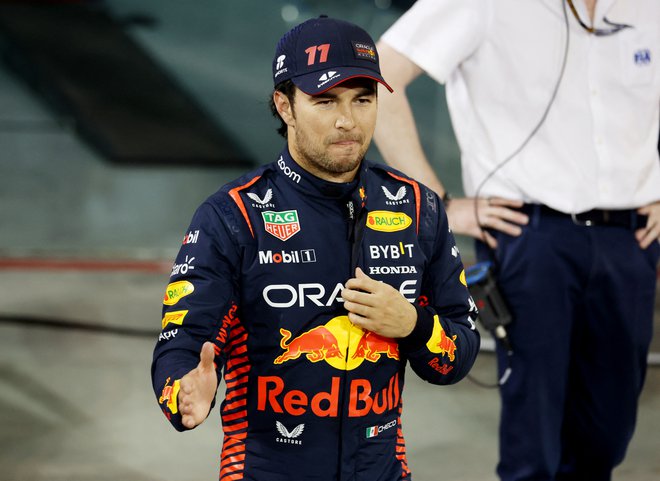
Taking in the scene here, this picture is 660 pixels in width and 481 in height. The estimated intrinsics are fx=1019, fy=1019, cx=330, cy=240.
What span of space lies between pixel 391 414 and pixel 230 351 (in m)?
0.37

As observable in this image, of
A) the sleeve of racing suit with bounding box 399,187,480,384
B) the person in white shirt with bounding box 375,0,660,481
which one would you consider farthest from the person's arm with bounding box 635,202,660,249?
the sleeve of racing suit with bounding box 399,187,480,384

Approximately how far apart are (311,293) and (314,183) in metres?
0.23

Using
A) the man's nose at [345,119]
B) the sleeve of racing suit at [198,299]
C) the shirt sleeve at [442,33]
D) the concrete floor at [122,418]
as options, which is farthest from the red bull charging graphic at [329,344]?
the concrete floor at [122,418]

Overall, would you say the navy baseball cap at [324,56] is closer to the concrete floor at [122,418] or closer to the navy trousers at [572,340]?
the navy trousers at [572,340]

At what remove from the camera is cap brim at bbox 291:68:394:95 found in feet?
6.54

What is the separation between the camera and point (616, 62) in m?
2.86

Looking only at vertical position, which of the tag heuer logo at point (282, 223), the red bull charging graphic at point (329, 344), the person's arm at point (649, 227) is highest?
the person's arm at point (649, 227)

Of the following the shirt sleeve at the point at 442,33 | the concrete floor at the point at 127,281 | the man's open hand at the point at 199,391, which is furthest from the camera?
the concrete floor at the point at 127,281

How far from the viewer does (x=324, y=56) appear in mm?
2033

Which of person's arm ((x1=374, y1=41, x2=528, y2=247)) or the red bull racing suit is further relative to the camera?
person's arm ((x1=374, y1=41, x2=528, y2=247))

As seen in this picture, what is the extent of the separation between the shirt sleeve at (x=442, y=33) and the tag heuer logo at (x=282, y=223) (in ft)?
3.09

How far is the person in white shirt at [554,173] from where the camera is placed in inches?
112

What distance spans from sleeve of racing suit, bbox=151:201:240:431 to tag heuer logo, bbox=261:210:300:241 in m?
0.09

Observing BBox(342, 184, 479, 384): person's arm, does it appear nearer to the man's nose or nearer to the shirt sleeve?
the man's nose
